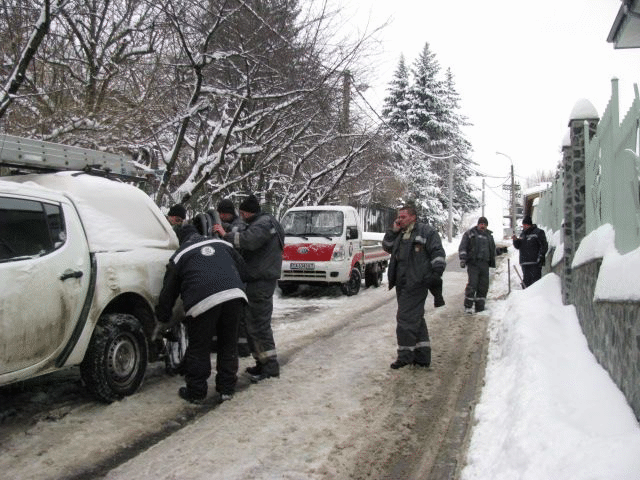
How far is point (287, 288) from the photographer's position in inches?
496

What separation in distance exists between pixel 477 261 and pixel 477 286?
1.60 ft

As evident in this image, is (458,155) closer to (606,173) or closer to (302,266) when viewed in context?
A: (302,266)

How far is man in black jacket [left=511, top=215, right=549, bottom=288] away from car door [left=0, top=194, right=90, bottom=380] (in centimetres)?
859

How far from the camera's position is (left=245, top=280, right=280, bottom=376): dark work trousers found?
573cm

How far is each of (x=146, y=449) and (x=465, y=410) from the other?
267 centimetres

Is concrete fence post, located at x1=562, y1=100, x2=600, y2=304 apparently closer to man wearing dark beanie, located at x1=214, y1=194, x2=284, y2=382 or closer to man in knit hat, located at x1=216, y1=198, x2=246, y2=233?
man wearing dark beanie, located at x1=214, y1=194, x2=284, y2=382

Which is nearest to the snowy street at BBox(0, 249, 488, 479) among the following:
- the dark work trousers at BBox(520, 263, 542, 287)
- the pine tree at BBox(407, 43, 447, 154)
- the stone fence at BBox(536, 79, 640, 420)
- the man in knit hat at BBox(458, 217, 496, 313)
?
the stone fence at BBox(536, 79, 640, 420)

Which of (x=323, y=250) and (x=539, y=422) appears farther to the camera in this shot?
(x=323, y=250)

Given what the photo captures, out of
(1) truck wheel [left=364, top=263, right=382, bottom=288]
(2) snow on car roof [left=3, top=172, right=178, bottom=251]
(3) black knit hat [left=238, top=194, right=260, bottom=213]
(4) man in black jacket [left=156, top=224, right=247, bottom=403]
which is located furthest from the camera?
(1) truck wheel [left=364, top=263, right=382, bottom=288]

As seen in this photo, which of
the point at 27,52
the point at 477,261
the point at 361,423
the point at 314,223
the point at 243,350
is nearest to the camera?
the point at 361,423

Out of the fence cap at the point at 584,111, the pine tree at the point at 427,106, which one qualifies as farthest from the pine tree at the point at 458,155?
the fence cap at the point at 584,111

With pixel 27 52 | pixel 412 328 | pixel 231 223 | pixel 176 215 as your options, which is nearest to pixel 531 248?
pixel 412 328

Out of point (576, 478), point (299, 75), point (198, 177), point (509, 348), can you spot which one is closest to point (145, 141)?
point (198, 177)

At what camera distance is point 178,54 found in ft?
38.2
